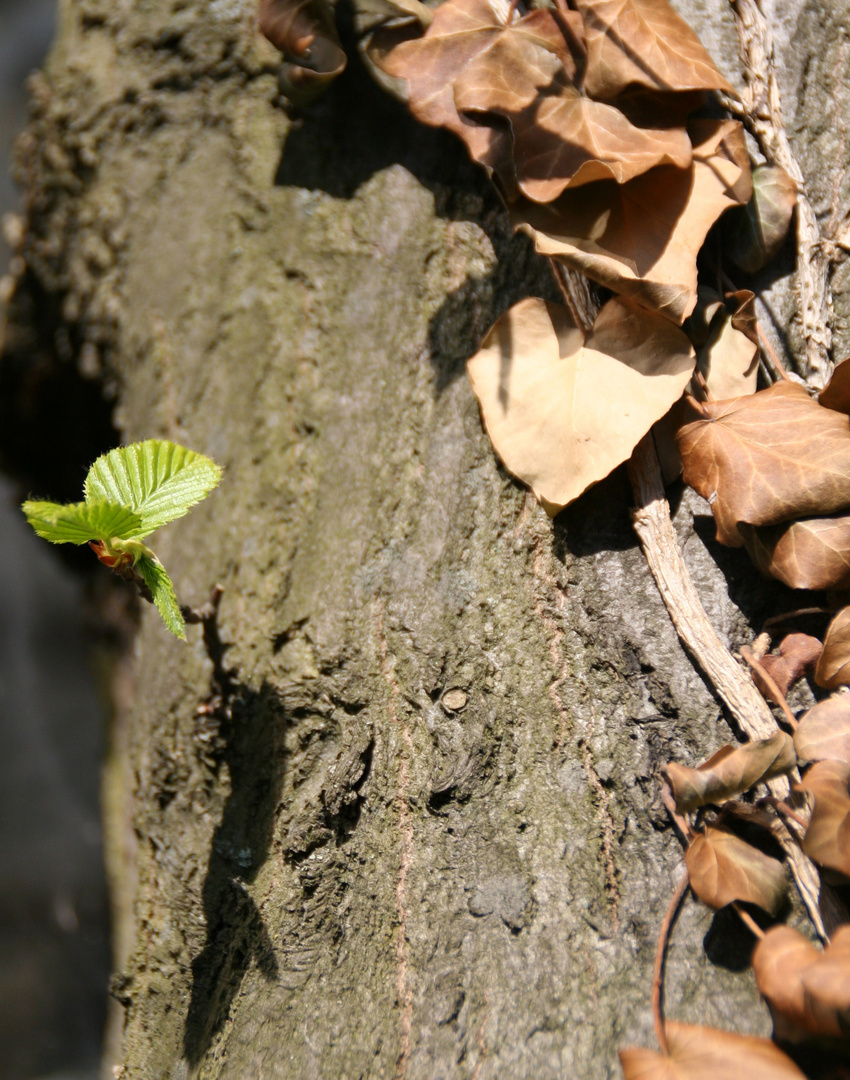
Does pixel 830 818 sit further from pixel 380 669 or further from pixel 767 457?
pixel 380 669

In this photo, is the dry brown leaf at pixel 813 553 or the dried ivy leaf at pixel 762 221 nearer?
the dry brown leaf at pixel 813 553

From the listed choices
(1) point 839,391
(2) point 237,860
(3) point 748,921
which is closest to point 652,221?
(1) point 839,391

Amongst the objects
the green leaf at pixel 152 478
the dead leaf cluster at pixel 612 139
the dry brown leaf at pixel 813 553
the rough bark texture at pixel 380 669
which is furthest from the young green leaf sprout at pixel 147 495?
the dry brown leaf at pixel 813 553

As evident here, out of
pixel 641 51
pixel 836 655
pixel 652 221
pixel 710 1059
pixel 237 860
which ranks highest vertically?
pixel 641 51

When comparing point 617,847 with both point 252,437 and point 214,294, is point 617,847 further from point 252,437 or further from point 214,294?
point 214,294

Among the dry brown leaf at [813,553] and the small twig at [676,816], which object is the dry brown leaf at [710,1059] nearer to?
the small twig at [676,816]

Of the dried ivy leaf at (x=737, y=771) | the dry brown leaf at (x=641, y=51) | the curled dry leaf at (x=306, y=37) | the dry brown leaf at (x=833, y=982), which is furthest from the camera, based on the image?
the curled dry leaf at (x=306, y=37)
